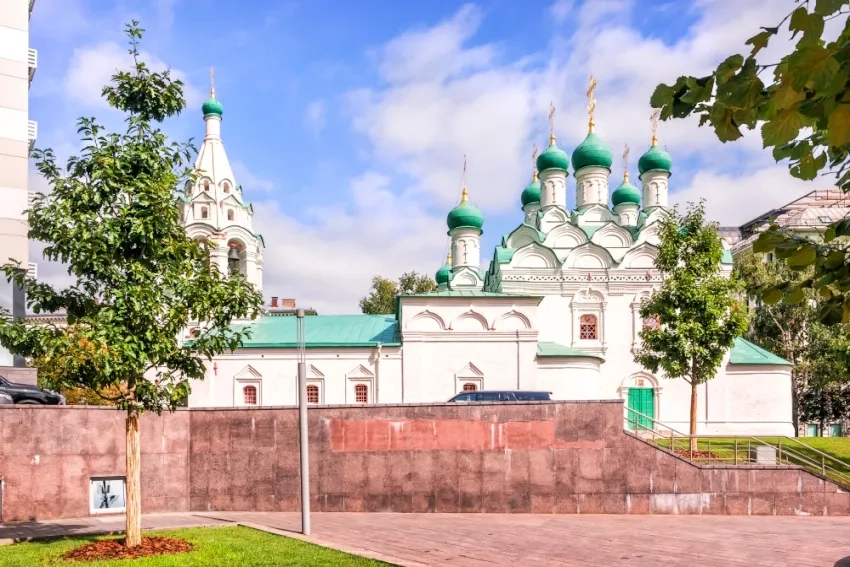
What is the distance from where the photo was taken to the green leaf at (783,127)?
9.53 feet

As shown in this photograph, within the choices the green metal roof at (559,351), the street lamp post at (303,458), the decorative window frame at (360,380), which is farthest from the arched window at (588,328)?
the street lamp post at (303,458)

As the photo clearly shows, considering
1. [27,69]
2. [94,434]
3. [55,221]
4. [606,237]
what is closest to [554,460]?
[94,434]

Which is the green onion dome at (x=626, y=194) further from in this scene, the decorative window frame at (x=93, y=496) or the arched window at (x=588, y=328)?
the decorative window frame at (x=93, y=496)

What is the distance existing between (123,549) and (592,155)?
3106cm

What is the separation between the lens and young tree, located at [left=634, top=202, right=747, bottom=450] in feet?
69.9

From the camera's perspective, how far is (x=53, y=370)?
11.3 m

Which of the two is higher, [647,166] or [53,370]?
[647,166]

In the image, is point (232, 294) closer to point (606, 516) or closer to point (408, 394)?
point (606, 516)

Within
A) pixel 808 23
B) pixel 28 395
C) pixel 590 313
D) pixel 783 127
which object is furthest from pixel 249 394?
pixel 808 23

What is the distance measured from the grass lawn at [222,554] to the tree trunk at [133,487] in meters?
0.82

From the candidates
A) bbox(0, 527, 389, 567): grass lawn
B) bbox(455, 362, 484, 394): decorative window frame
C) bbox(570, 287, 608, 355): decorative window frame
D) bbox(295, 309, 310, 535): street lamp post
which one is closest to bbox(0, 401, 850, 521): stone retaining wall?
bbox(295, 309, 310, 535): street lamp post

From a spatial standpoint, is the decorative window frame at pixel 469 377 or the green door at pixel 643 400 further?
the green door at pixel 643 400

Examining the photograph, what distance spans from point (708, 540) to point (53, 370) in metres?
11.1

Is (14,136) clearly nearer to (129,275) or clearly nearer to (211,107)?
(211,107)
